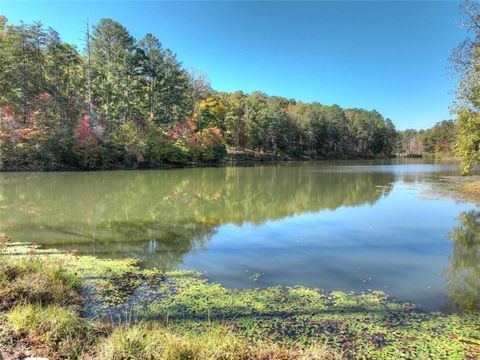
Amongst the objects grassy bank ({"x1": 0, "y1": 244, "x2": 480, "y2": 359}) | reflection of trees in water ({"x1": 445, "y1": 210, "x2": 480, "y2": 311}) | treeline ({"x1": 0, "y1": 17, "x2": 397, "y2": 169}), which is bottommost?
reflection of trees in water ({"x1": 445, "y1": 210, "x2": 480, "y2": 311})

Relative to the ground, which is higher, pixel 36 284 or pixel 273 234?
pixel 36 284

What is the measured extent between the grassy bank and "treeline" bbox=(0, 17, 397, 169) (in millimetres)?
29224

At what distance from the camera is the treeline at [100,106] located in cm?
3222

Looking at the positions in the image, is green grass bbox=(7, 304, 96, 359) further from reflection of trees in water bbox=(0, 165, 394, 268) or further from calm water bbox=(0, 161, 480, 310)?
reflection of trees in water bbox=(0, 165, 394, 268)

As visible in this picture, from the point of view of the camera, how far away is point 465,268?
781 cm

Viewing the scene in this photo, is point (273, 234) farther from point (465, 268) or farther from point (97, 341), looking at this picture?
point (97, 341)

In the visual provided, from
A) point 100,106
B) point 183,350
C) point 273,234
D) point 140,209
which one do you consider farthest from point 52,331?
point 100,106

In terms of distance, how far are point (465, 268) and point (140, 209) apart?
11.5 meters

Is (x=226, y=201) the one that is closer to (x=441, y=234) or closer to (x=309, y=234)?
(x=309, y=234)

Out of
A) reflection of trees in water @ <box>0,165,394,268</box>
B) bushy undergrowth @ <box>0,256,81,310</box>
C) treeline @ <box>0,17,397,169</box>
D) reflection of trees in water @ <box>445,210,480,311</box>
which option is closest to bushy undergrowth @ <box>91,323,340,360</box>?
bushy undergrowth @ <box>0,256,81,310</box>

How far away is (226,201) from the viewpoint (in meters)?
17.5

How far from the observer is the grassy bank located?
3.47 m

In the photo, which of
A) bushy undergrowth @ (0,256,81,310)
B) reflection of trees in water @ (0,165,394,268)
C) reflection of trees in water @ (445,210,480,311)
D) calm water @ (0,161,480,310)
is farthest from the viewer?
reflection of trees in water @ (0,165,394,268)

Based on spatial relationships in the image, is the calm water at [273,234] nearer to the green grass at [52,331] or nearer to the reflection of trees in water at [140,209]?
the reflection of trees in water at [140,209]
